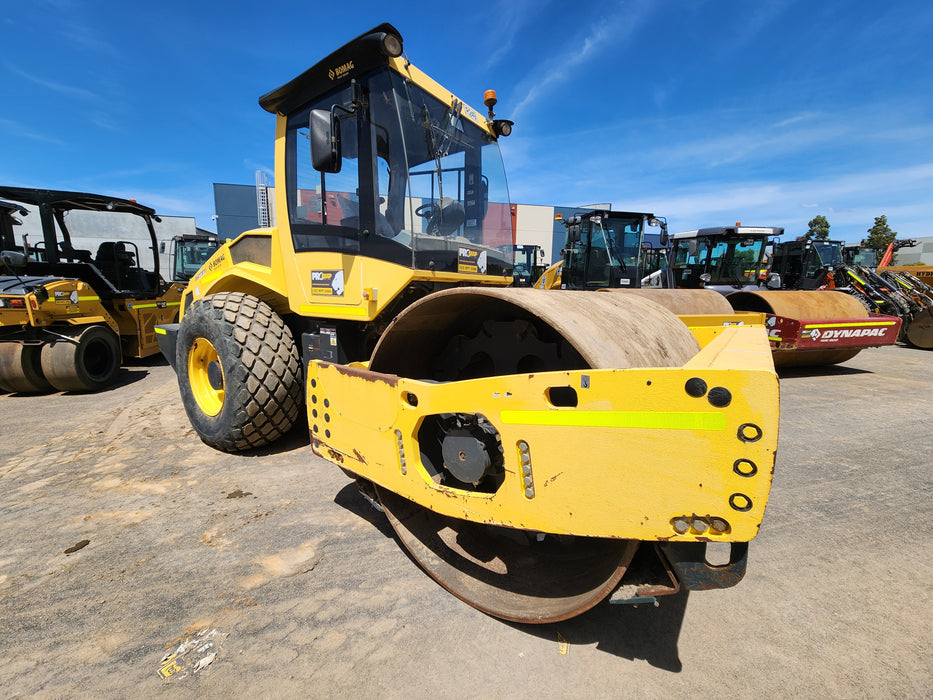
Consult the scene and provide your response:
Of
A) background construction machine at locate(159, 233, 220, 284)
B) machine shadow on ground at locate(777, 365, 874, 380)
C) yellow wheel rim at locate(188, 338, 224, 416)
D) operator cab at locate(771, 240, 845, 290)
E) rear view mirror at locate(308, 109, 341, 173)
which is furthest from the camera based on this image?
operator cab at locate(771, 240, 845, 290)

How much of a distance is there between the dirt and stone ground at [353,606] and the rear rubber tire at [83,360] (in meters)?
2.56

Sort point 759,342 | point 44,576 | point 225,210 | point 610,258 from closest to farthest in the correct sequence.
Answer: point 759,342 < point 44,576 < point 610,258 < point 225,210

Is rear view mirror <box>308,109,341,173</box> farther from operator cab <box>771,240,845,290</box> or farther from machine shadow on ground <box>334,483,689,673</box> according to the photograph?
operator cab <box>771,240,845,290</box>

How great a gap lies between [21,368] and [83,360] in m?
0.55

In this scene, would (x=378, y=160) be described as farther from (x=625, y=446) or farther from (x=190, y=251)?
(x=190, y=251)

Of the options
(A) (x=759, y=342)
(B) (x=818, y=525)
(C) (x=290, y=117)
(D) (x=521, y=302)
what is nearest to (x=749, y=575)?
(B) (x=818, y=525)

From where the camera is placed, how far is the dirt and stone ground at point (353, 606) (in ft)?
4.72

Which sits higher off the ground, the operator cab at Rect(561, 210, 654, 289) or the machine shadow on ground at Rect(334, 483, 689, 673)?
the operator cab at Rect(561, 210, 654, 289)

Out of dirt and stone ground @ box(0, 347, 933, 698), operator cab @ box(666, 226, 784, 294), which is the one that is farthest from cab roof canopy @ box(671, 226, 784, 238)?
dirt and stone ground @ box(0, 347, 933, 698)

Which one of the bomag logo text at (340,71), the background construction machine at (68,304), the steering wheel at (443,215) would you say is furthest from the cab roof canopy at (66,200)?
the steering wheel at (443,215)

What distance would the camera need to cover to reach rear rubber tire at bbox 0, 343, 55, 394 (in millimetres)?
4984

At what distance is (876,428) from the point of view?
3.95 metres

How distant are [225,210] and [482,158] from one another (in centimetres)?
3144

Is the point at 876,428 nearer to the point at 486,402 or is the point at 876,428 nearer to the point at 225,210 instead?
the point at 486,402
